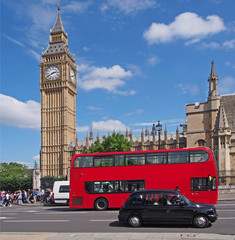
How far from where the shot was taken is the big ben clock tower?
9519 cm

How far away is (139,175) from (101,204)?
2.97m

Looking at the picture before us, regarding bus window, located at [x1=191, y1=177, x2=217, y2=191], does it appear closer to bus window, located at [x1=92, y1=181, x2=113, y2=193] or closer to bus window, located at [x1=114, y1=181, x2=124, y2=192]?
bus window, located at [x1=114, y1=181, x2=124, y2=192]

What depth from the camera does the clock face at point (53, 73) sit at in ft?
316

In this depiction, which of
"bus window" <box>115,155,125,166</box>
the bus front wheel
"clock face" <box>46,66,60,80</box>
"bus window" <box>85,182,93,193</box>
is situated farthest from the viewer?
"clock face" <box>46,66,60,80</box>

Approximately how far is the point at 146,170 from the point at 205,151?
3.62 metres

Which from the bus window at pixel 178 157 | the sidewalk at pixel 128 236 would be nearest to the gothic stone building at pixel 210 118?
the bus window at pixel 178 157

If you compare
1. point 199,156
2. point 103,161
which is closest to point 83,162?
point 103,161

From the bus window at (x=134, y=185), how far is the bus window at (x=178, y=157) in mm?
2146

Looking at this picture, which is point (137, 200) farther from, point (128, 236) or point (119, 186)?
point (119, 186)

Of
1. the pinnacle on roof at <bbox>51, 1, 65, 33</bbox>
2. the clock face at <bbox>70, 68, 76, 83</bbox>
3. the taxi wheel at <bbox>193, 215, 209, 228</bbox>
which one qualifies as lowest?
the taxi wheel at <bbox>193, 215, 209, 228</bbox>

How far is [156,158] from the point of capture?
20.2 meters

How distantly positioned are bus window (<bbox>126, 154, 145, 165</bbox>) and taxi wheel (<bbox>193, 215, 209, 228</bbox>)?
8.34 meters

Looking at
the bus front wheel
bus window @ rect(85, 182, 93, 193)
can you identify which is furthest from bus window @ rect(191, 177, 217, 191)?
bus window @ rect(85, 182, 93, 193)

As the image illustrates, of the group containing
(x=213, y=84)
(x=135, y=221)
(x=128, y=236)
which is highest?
(x=213, y=84)
